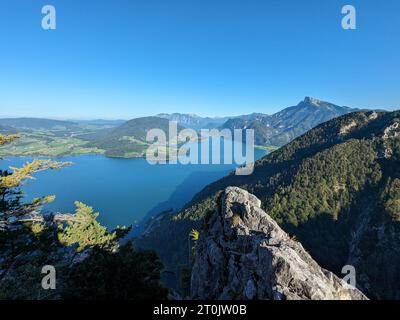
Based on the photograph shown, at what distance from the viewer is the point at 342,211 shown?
9800 cm

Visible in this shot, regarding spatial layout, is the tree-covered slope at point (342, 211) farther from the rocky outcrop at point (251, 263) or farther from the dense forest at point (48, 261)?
the rocky outcrop at point (251, 263)

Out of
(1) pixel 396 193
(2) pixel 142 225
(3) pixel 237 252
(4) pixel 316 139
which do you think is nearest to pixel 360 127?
(4) pixel 316 139

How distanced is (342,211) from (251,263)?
313ft

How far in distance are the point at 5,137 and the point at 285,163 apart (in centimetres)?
14919

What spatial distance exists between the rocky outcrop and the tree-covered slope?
48309mm

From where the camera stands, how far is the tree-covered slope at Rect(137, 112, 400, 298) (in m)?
73.1

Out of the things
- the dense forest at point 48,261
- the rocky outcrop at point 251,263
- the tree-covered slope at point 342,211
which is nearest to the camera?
the rocky outcrop at point 251,263

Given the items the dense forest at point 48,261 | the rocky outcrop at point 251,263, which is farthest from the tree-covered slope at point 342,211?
the rocky outcrop at point 251,263

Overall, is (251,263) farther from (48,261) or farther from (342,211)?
(342,211)

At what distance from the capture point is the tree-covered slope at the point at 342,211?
73125 millimetres

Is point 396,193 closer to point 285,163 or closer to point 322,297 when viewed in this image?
point 285,163

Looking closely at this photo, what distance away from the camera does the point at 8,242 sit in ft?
59.1

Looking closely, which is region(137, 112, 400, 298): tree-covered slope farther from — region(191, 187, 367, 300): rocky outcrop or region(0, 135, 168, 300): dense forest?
region(191, 187, 367, 300): rocky outcrop

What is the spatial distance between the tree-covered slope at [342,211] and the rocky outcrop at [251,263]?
4831cm
